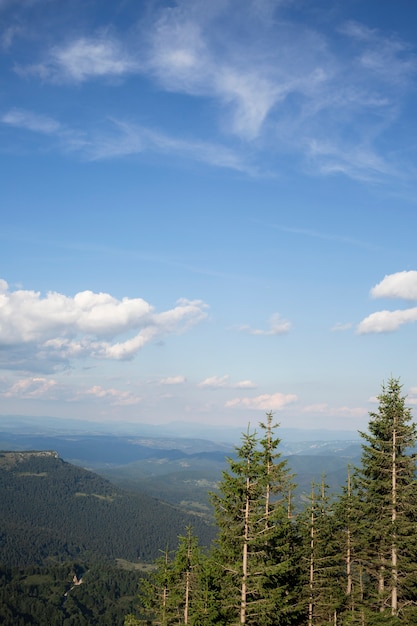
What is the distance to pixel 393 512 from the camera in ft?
88.9

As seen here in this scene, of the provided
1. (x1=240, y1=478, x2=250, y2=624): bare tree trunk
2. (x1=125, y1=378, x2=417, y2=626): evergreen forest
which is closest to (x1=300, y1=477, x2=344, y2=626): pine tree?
(x1=125, y1=378, x2=417, y2=626): evergreen forest

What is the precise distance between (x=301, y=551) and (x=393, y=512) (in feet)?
22.4

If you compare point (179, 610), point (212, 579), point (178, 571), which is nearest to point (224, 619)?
point (212, 579)

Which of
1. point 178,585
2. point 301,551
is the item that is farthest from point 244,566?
point 178,585

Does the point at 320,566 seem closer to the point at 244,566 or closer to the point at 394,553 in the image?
the point at 394,553

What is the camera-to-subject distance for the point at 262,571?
23.0 meters

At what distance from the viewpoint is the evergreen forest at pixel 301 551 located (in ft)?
78.3

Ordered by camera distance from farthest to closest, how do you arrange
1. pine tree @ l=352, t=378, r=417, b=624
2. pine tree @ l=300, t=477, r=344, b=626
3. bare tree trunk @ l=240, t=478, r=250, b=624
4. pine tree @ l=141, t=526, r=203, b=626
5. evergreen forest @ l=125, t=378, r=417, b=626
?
pine tree @ l=141, t=526, r=203, b=626
pine tree @ l=300, t=477, r=344, b=626
pine tree @ l=352, t=378, r=417, b=624
evergreen forest @ l=125, t=378, r=417, b=626
bare tree trunk @ l=240, t=478, r=250, b=624

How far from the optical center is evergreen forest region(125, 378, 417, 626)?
940 inches

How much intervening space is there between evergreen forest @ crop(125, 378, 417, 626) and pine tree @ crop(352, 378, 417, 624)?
0.22 feet

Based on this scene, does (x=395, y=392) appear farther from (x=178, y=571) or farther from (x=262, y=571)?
(x=178, y=571)

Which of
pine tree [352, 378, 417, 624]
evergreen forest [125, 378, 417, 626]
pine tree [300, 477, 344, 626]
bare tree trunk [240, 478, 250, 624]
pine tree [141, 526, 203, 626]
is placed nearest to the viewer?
bare tree trunk [240, 478, 250, 624]

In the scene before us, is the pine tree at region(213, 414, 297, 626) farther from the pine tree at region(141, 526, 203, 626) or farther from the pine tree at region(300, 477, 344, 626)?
the pine tree at region(141, 526, 203, 626)

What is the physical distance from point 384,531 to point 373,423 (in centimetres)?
764
